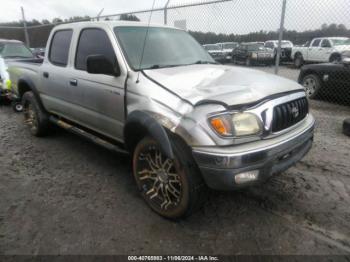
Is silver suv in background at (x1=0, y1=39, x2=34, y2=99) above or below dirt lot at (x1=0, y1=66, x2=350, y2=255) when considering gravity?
above

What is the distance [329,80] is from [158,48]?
5.51m

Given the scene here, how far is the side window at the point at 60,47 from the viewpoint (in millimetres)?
4107

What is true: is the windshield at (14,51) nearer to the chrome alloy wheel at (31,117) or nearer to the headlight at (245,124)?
the chrome alloy wheel at (31,117)

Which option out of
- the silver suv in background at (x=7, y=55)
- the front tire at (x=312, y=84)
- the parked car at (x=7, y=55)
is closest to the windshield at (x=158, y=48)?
the front tire at (x=312, y=84)

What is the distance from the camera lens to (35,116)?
505cm

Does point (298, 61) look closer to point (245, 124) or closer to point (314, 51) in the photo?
point (314, 51)

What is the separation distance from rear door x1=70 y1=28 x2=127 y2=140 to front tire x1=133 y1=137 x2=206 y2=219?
0.53m

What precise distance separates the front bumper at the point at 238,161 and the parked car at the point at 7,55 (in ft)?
21.2

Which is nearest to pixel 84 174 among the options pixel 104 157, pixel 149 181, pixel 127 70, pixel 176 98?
pixel 104 157

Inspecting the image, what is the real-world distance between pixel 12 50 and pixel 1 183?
6.70 m

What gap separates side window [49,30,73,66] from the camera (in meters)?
4.11

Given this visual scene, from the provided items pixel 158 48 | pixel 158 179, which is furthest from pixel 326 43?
pixel 158 179

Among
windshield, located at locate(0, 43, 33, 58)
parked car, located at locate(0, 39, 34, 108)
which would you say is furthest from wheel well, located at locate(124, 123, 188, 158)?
windshield, located at locate(0, 43, 33, 58)

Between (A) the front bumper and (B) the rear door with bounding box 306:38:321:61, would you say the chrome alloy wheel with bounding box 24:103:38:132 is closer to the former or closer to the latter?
(A) the front bumper
